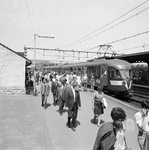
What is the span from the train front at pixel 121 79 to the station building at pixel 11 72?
7.25m

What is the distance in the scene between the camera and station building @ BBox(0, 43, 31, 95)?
1327cm

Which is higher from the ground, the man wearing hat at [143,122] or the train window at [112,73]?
the train window at [112,73]

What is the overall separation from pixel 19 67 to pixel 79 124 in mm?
8555

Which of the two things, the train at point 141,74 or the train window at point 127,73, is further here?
the train at point 141,74

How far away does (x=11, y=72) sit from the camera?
44.0 feet

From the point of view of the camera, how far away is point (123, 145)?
2.59 m

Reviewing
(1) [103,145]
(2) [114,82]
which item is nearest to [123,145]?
(1) [103,145]

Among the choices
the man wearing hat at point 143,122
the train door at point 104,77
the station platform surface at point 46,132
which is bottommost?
the station platform surface at point 46,132

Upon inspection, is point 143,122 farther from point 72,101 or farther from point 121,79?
point 121,79

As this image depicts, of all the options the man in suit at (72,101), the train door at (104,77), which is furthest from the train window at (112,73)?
the man in suit at (72,101)

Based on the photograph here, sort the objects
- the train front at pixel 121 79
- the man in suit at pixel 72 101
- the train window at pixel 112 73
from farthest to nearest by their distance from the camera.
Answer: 1. the train window at pixel 112 73
2. the train front at pixel 121 79
3. the man in suit at pixel 72 101

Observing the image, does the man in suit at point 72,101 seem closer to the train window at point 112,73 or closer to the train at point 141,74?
the train window at point 112,73

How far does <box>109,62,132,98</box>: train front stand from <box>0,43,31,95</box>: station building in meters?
7.25

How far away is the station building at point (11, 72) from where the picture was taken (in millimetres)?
13266
